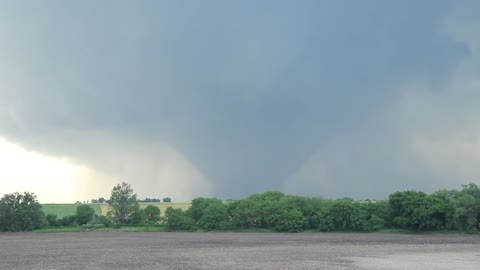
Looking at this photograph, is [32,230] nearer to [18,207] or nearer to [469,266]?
[18,207]

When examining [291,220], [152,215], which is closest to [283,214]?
[291,220]

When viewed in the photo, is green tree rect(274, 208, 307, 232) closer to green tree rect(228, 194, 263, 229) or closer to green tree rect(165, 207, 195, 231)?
green tree rect(228, 194, 263, 229)

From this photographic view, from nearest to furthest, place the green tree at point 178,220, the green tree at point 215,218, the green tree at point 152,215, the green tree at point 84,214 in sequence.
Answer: the green tree at point 215,218 → the green tree at point 178,220 → the green tree at point 152,215 → the green tree at point 84,214

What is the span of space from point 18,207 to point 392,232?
106m

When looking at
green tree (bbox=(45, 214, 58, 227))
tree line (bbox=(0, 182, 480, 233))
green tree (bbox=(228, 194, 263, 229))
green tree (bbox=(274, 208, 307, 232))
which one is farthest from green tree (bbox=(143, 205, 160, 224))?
green tree (bbox=(274, 208, 307, 232))

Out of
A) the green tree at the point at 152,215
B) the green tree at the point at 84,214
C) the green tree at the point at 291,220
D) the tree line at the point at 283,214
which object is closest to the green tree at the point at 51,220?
the tree line at the point at 283,214

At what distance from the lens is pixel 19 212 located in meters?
162

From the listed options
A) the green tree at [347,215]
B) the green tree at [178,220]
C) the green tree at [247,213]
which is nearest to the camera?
the green tree at [347,215]

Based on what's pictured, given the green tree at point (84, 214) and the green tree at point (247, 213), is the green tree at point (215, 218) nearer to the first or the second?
the green tree at point (247, 213)

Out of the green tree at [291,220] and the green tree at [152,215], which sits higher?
the green tree at [152,215]

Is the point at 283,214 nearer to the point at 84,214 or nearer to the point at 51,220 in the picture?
the point at 84,214

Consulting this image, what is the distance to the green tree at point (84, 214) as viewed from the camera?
169750 millimetres

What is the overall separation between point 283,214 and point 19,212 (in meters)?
78.5

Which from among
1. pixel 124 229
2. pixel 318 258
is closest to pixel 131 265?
pixel 318 258
